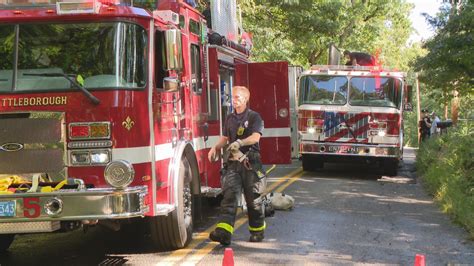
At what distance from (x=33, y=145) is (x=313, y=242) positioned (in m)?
3.46

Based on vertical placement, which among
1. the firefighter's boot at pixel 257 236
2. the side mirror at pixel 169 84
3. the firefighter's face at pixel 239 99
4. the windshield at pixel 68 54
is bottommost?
the firefighter's boot at pixel 257 236

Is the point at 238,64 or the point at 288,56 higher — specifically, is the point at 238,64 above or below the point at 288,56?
below

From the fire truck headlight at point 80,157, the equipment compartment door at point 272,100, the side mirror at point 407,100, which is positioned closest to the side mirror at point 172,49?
the fire truck headlight at point 80,157

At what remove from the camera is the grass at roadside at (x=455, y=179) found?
908cm

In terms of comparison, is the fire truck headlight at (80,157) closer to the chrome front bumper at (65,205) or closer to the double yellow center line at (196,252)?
the chrome front bumper at (65,205)

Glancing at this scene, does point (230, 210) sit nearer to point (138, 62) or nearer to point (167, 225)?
point (167, 225)

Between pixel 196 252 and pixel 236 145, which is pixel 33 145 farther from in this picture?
pixel 236 145

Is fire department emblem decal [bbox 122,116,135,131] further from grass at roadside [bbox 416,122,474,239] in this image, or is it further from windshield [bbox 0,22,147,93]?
grass at roadside [bbox 416,122,474,239]

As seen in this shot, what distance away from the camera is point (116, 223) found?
6.12 m

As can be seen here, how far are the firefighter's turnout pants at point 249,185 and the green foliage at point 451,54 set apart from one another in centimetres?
827

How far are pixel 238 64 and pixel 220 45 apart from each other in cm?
128

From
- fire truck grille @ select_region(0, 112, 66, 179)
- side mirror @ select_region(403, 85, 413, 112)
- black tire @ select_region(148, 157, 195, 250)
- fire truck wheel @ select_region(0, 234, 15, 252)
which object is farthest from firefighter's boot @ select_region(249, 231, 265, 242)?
side mirror @ select_region(403, 85, 413, 112)

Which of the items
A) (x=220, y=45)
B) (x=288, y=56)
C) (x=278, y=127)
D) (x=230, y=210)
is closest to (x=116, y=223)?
(x=230, y=210)

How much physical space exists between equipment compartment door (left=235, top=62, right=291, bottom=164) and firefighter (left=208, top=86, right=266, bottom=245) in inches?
113
